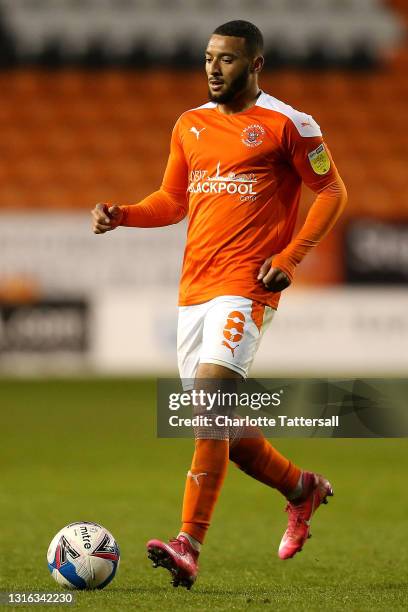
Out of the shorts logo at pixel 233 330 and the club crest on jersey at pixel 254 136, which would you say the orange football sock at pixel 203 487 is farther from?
the club crest on jersey at pixel 254 136

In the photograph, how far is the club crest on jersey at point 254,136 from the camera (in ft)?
14.4

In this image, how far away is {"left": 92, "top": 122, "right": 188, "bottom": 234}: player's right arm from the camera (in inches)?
182

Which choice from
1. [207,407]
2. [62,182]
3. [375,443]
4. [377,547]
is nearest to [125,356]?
[62,182]

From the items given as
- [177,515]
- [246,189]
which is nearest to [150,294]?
[177,515]

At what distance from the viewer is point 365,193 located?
17734mm

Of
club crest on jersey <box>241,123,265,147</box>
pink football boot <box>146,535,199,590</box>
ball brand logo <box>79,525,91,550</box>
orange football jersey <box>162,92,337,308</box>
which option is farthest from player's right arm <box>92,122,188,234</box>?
pink football boot <box>146,535,199,590</box>

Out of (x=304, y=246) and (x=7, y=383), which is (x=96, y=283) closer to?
(x=7, y=383)

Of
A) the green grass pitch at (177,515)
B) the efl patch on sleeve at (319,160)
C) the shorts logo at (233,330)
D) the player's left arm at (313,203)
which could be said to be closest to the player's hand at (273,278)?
the player's left arm at (313,203)

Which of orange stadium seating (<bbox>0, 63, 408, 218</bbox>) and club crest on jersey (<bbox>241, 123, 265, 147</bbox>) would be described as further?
orange stadium seating (<bbox>0, 63, 408, 218</bbox>)

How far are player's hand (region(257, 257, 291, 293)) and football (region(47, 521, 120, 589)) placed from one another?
108cm

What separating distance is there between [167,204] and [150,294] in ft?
33.1

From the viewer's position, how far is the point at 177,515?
623 centimetres

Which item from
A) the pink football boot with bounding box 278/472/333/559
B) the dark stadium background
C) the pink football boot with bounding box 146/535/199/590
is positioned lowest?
the dark stadium background

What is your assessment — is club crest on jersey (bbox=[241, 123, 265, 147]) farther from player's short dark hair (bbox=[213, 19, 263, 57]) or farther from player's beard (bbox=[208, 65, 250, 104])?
player's short dark hair (bbox=[213, 19, 263, 57])
